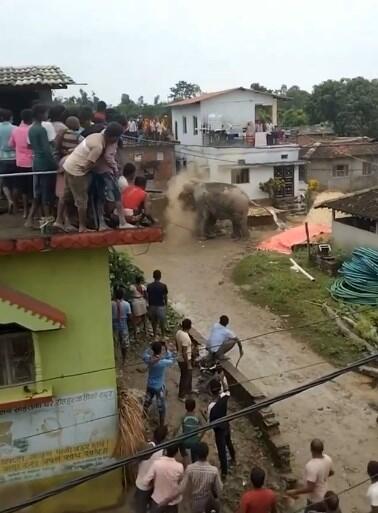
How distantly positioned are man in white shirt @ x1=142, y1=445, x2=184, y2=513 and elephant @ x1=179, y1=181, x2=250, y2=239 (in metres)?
19.1

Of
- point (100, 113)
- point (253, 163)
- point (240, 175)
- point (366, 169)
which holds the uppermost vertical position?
point (100, 113)

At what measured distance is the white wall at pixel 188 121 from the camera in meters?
37.0

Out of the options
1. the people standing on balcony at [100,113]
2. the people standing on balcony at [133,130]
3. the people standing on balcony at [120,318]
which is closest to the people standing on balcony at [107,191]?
the people standing on balcony at [100,113]

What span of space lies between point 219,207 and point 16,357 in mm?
19015

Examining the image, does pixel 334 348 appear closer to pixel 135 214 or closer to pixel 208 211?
pixel 135 214

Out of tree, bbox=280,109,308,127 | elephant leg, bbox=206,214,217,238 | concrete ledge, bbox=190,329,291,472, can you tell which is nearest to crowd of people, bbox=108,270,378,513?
concrete ledge, bbox=190,329,291,472

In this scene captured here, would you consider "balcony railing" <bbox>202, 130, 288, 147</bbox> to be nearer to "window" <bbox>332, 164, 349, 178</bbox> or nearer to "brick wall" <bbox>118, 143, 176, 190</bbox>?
"brick wall" <bbox>118, 143, 176, 190</bbox>

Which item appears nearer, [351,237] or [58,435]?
[58,435]

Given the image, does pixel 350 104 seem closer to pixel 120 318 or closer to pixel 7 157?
pixel 120 318

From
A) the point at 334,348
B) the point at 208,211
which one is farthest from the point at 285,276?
the point at 208,211

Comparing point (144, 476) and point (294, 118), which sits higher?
point (294, 118)

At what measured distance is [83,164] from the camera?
7035mm

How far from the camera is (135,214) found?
7855 millimetres

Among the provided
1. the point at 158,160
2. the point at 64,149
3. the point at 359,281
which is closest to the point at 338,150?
the point at 158,160
